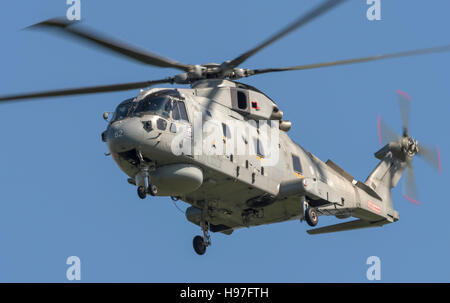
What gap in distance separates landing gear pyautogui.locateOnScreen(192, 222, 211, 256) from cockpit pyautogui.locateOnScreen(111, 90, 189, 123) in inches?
188

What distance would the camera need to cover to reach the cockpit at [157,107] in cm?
2597

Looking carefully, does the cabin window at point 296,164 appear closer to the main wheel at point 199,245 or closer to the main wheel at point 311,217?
the main wheel at point 311,217

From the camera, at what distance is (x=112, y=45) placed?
1012 inches

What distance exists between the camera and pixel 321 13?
79.2 ft

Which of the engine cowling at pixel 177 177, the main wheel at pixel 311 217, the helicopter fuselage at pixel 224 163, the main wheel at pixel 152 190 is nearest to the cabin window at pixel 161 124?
the helicopter fuselage at pixel 224 163

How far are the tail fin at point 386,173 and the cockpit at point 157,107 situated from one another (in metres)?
10.3

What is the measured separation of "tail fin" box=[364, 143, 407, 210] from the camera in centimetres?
3356

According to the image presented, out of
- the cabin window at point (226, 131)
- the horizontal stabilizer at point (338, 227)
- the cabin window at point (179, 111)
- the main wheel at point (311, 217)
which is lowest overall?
the main wheel at point (311, 217)

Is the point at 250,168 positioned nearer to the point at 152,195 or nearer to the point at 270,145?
the point at 270,145

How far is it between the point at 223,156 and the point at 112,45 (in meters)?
4.83

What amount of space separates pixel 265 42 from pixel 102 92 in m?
5.59

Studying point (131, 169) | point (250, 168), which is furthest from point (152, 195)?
point (250, 168)

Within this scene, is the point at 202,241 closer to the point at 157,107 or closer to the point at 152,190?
the point at 152,190

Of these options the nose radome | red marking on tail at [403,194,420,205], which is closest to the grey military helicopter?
the nose radome
